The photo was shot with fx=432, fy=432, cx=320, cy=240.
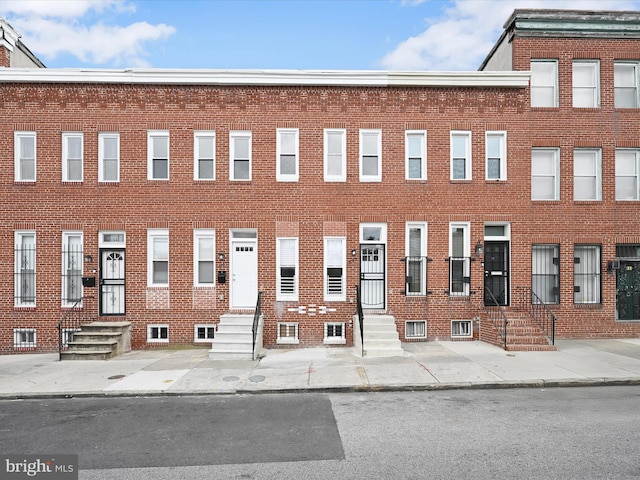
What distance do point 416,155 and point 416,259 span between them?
3.17 m

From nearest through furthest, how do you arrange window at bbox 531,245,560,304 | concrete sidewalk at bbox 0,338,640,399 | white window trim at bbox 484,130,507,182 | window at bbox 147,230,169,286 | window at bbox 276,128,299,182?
concrete sidewalk at bbox 0,338,640,399 < window at bbox 147,230,169,286 < window at bbox 276,128,299,182 < white window trim at bbox 484,130,507,182 < window at bbox 531,245,560,304

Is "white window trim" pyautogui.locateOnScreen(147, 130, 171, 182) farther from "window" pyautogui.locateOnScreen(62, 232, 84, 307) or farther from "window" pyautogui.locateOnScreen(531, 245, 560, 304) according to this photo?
"window" pyautogui.locateOnScreen(531, 245, 560, 304)

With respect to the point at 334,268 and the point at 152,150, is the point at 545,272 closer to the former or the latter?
the point at 334,268

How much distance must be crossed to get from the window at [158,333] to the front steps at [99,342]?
0.56 m

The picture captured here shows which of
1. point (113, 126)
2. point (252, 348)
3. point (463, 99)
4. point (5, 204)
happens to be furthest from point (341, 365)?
point (5, 204)

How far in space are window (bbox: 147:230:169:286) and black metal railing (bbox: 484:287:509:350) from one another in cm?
962

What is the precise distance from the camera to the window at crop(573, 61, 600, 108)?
1373 cm

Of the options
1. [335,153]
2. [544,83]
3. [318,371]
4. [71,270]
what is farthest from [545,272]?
[71,270]

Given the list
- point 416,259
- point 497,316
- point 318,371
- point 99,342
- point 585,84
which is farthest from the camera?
point 585,84

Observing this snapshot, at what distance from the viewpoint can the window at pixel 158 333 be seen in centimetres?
1260

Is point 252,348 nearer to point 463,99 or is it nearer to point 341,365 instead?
point 341,365

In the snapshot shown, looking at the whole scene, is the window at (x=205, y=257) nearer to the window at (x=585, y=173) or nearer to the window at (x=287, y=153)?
the window at (x=287, y=153)

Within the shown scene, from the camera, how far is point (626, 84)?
13.8m

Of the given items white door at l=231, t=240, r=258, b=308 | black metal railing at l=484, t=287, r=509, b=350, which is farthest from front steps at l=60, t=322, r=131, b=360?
black metal railing at l=484, t=287, r=509, b=350
